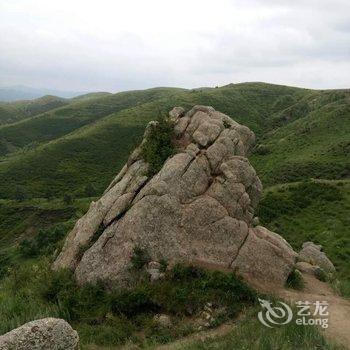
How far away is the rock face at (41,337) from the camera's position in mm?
13727

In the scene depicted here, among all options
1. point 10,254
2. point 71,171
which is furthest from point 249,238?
point 71,171

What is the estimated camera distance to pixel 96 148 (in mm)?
143750

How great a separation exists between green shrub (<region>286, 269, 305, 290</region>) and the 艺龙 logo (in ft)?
11.6

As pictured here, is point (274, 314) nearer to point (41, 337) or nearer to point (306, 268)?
point (306, 268)

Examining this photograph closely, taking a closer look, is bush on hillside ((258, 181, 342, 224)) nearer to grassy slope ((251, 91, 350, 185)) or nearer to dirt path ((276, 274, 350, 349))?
grassy slope ((251, 91, 350, 185))

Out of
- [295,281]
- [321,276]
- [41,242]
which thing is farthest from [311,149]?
[295,281]

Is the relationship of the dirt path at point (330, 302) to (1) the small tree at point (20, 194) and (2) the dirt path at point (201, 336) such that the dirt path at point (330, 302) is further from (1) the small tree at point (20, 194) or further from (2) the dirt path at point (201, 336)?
(1) the small tree at point (20, 194)

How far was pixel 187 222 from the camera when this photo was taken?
2188 centimetres

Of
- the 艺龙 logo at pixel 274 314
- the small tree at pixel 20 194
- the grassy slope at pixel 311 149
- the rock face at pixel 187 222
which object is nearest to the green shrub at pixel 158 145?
the rock face at pixel 187 222

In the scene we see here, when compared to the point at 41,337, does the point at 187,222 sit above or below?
above

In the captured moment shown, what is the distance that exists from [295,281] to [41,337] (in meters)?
12.8

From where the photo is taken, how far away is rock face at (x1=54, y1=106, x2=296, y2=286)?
21.0 metres

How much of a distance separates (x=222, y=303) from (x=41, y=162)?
394 feet

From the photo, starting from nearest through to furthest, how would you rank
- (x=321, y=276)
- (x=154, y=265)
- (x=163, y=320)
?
1. (x=163, y=320)
2. (x=154, y=265)
3. (x=321, y=276)
